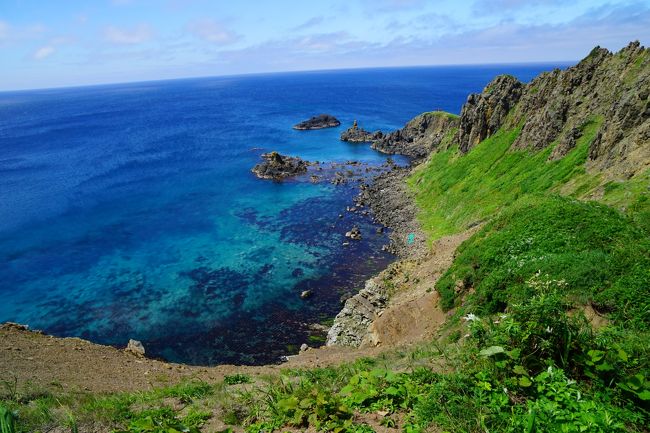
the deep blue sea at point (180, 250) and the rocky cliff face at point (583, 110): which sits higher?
the rocky cliff face at point (583, 110)

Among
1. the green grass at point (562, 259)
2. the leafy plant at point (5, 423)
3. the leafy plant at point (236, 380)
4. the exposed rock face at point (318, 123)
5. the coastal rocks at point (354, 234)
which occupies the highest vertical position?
the exposed rock face at point (318, 123)

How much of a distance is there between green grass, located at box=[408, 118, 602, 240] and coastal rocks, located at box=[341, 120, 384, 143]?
51.2 meters

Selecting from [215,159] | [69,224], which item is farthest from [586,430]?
[215,159]

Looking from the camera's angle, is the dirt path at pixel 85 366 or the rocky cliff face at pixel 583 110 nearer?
the dirt path at pixel 85 366

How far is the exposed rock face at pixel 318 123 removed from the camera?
481 feet

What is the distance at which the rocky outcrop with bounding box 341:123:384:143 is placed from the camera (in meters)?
121

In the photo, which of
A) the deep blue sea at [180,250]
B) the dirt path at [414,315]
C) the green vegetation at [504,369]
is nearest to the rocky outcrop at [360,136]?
the deep blue sea at [180,250]

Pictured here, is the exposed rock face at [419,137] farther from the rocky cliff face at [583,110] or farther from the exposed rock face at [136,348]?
the exposed rock face at [136,348]

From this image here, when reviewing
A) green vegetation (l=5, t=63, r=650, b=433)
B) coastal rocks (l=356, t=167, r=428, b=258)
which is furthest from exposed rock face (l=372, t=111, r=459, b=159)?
green vegetation (l=5, t=63, r=650, b=433)

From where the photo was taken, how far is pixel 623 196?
82.1 ft

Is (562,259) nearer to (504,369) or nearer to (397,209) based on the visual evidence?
(504,369)

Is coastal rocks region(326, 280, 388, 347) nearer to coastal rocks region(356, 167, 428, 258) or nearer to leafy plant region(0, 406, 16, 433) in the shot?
coastal rocks region(356, 167, 428, 258)

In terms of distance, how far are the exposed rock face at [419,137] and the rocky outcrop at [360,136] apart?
3984 millimetres

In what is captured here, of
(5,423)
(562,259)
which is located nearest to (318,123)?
(562,259)
